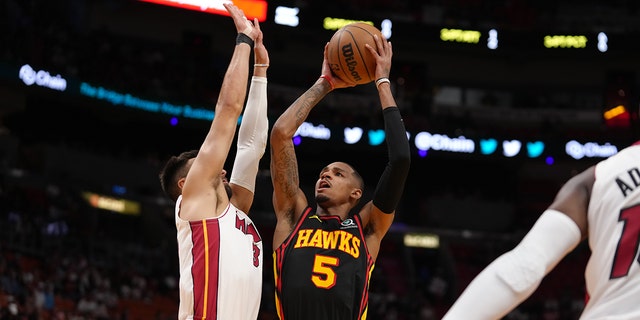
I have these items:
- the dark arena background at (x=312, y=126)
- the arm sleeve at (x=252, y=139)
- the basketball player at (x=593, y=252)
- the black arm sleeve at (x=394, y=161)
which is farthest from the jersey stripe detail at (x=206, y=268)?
the dark arena background at (x=312, y=126)

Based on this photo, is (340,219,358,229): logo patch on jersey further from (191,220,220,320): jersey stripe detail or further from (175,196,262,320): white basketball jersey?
(191,220,220,320): jersey stripe detail

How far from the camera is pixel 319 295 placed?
13.5 feet

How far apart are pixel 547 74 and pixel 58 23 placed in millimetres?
14390

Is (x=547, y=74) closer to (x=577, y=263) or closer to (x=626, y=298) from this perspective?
(x=577, y=263)

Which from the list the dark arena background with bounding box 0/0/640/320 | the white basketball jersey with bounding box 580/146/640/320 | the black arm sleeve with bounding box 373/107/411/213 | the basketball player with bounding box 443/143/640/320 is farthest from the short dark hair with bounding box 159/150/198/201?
the dark arena background with bounding box 0/0/640/320

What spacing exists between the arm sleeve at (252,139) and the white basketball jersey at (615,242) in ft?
7.94

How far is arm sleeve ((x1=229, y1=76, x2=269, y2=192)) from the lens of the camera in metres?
4.46

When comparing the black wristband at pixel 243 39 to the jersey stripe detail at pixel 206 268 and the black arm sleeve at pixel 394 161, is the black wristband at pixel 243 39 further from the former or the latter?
the jersey stripe detail at pixel 206 268

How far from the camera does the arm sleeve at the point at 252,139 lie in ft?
14.6

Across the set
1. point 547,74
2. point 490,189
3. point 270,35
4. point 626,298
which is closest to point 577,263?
point 490,189

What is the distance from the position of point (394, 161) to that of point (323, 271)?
650mm

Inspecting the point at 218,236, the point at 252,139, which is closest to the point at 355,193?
the point at 252,139

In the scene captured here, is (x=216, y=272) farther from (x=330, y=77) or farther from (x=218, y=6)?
(x=218, y=6)

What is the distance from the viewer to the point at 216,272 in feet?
12.7
